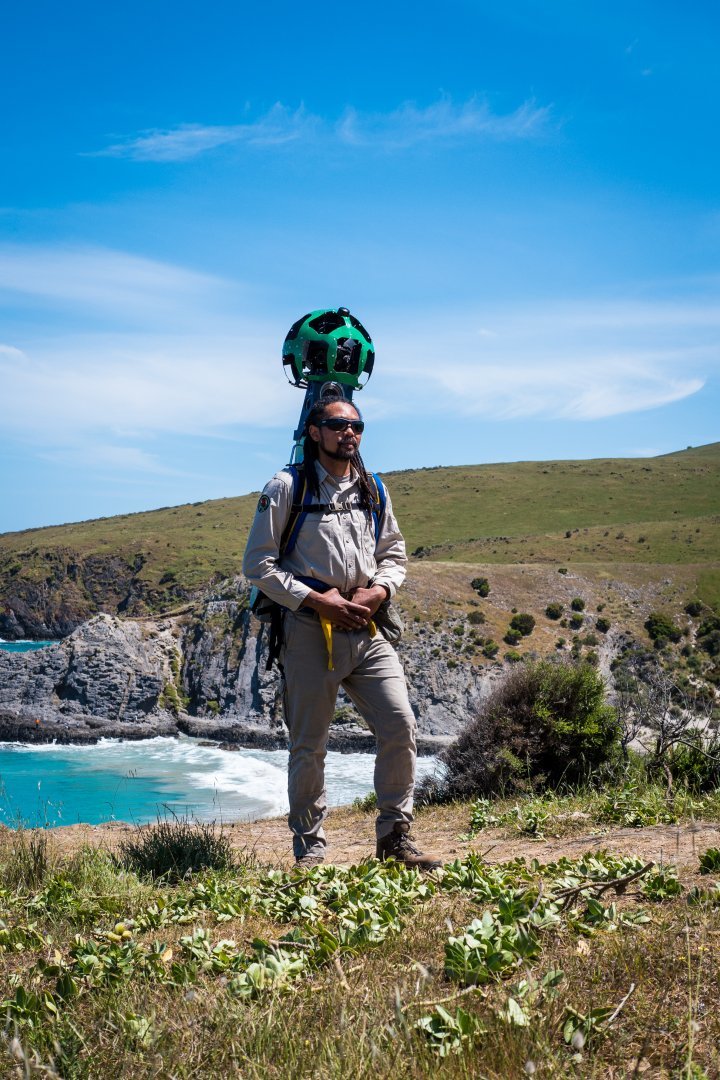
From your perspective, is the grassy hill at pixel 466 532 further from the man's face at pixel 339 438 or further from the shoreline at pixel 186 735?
the man's face at pixel 339 438

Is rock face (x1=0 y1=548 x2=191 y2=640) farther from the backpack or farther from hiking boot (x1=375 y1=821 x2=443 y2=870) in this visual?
hiking boot (x1=375 y1=821 x2=443 y2=870)

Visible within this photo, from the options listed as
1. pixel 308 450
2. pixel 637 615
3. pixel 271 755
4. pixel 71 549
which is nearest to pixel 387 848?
pixel 308 450

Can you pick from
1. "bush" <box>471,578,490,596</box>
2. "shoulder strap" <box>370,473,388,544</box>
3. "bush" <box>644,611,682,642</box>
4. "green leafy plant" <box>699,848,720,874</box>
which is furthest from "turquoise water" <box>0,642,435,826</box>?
"green leafy plant" <box>699,848,720,874</box>

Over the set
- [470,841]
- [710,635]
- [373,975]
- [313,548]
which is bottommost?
[710,635]

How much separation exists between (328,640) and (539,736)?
6.11 meters

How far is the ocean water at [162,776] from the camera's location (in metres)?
33.8

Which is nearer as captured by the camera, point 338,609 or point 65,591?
point 338,609

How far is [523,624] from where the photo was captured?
56656mm

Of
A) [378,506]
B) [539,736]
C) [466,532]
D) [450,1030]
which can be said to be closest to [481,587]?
[466,532]

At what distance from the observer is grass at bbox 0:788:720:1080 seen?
6.84 feet

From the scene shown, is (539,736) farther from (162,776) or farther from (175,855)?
(162,776)

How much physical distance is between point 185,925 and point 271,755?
1940 inches

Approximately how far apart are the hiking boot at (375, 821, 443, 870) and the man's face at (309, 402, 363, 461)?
216cm

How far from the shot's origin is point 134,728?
5606 centimetres
